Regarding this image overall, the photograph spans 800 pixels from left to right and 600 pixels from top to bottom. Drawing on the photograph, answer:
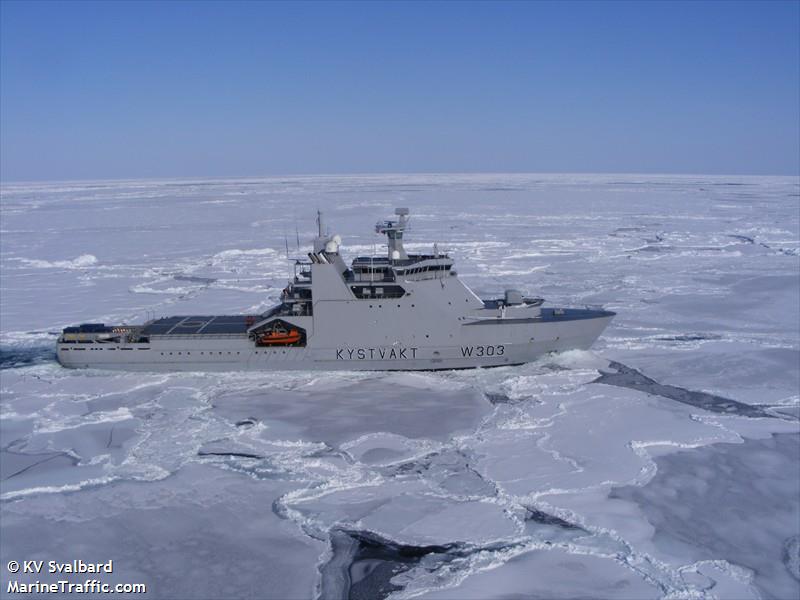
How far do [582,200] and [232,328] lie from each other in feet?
190

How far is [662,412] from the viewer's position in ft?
38.8

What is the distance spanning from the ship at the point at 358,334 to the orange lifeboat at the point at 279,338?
0.03 m

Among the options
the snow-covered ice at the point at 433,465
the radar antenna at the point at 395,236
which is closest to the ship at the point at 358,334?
the radar antenna at the point at 395,236

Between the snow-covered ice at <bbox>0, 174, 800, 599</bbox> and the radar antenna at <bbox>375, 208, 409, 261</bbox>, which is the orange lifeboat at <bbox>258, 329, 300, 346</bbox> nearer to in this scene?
the snow-covered ice at <bbox>0, 174, 800, 599</bbox>

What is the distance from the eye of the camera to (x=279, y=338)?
579 inches

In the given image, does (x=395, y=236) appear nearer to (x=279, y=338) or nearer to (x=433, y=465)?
(x=279, y=338)

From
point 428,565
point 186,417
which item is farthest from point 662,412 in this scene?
point 186,417

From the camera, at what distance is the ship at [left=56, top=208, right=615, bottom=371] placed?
14578mm

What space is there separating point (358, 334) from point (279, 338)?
2006mm

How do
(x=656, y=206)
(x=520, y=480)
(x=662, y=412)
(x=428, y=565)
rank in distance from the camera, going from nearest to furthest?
(x=428, y=565), (x=520, y=480), (x=662, y=412), (x=656, y=206)

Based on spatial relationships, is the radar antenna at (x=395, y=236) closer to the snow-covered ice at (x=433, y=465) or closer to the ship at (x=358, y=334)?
the ship at (x=358, y=334)

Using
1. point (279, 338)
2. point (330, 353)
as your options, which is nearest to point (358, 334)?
point (330, 353)

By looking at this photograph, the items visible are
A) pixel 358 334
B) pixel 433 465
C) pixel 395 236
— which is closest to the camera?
pixel 433 465

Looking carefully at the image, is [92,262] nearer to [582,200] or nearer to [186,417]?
[186,417]
